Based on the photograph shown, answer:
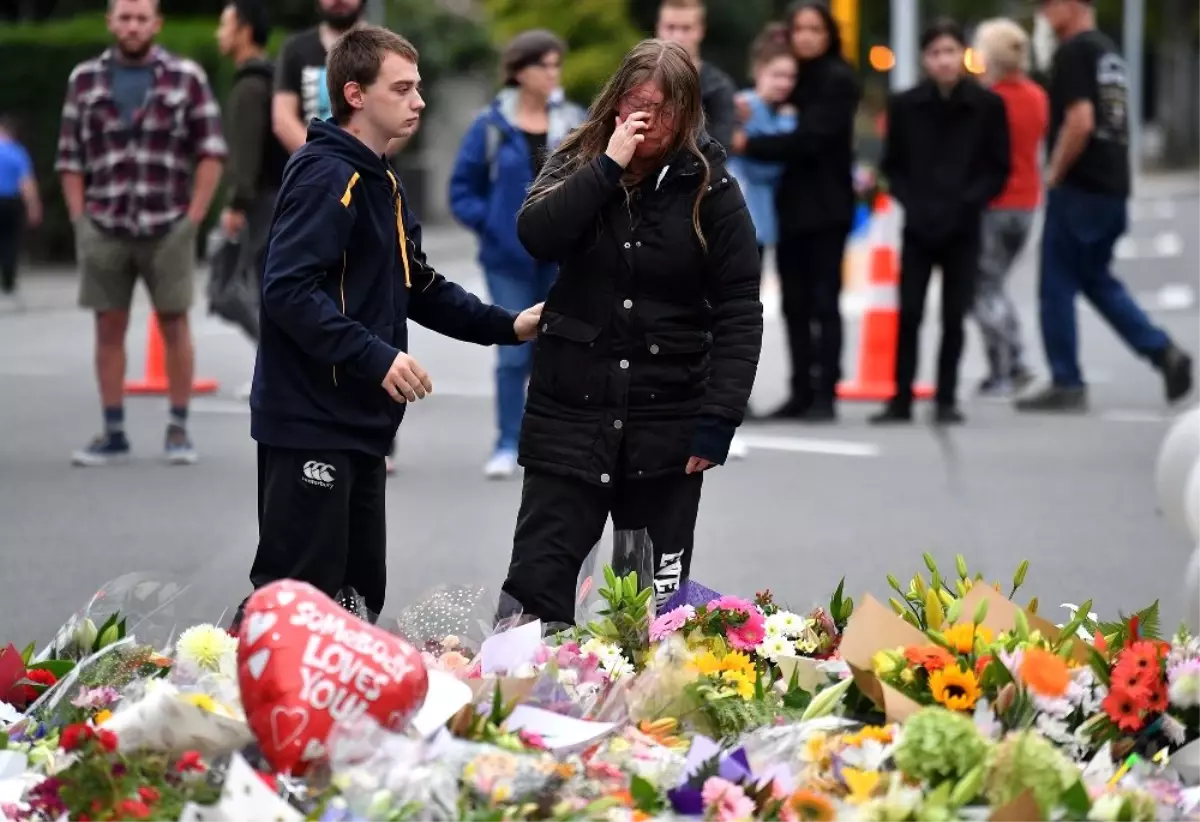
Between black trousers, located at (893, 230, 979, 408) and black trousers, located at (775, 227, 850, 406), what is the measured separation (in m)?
0.34

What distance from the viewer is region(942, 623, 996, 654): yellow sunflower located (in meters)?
4.14

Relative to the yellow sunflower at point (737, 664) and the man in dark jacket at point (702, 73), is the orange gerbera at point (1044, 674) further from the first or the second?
the man in dark jacket at point (702, 73)

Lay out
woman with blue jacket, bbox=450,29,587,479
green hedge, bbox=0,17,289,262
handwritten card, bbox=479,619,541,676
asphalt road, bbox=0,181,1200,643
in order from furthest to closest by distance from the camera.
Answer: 1. green hedge, bbox=0,17,289,262
2. woman with blue jacket, bbox=450,29,587,479
3. asphalt road, bbox=0,181,1200,643
4. handwritten card, bbox=479,619,541,676

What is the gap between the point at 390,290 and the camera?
16.8 ft

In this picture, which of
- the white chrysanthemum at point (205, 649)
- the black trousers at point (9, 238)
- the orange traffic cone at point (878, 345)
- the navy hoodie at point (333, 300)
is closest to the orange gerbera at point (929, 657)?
the white chrysanthemum at point (205, 649)

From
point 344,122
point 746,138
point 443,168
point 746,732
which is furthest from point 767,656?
point 443,168

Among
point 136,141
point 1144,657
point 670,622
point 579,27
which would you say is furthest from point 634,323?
point 579,27

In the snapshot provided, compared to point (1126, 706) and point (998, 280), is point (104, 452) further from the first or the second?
point (1126, 706)

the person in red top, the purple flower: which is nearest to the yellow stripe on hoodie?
the purple flower

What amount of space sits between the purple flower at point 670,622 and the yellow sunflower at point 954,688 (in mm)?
748

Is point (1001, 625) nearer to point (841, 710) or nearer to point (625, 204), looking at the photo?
point (841, 710)

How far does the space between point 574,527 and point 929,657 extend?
146cm

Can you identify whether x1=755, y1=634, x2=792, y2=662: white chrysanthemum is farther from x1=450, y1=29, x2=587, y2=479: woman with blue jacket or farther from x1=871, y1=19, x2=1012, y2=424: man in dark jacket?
x1=871, y1=19, x2=1012, y2=424: man in dark jacket

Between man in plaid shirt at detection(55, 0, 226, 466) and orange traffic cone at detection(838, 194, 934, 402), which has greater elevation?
man in plaid shirt at detection(55, 0, 226, 466)
